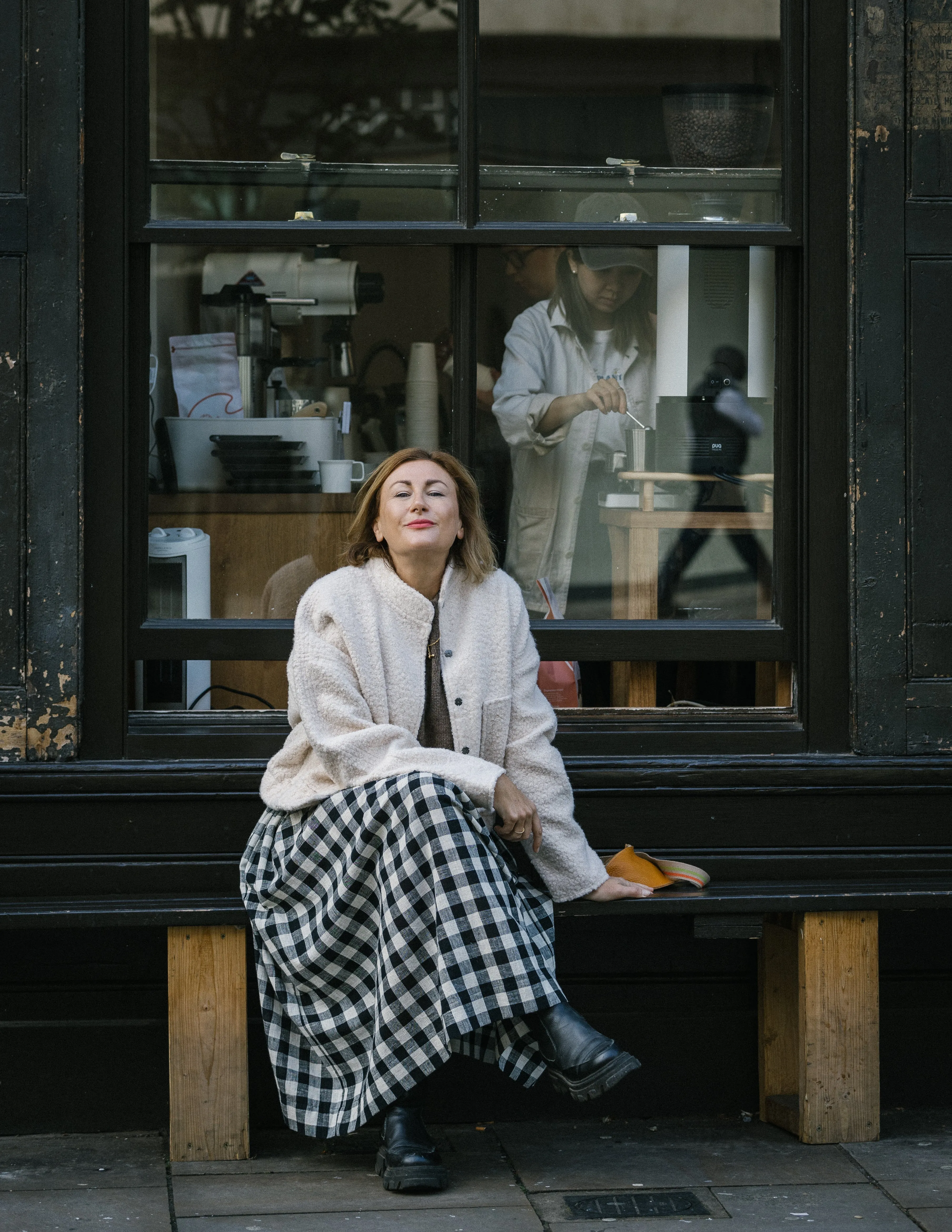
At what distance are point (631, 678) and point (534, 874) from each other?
654mm

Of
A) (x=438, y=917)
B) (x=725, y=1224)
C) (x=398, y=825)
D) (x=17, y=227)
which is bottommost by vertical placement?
(x=725, y=1224)

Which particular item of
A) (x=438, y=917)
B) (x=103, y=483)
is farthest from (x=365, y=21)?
(x=438, y=917)

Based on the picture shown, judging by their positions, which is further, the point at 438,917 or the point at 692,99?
the point at 692,99

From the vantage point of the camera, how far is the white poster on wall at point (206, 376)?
372 centimetres

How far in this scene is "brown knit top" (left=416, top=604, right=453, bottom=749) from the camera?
3.33m

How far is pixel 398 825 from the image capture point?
301cm

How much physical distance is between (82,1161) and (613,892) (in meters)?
1.37

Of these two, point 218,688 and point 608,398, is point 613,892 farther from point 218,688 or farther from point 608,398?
point 608,398

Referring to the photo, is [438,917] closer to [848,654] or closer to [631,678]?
[631,678]

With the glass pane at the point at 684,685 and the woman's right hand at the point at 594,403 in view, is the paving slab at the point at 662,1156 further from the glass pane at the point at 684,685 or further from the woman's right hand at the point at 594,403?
the woman's right hand at the point at 594,403

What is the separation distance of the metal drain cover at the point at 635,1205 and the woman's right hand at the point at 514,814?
750 millimetres

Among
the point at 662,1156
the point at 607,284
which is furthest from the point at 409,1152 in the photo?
the point at 607,284

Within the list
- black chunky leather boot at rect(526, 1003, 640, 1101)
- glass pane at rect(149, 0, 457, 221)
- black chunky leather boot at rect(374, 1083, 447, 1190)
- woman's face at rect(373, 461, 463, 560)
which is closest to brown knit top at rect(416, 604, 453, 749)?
woman's face at rect(373, 461, 463, 560)

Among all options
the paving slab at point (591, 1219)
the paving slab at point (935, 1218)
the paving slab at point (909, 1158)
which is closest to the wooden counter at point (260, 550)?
the paving slab at point (591, 1219)
